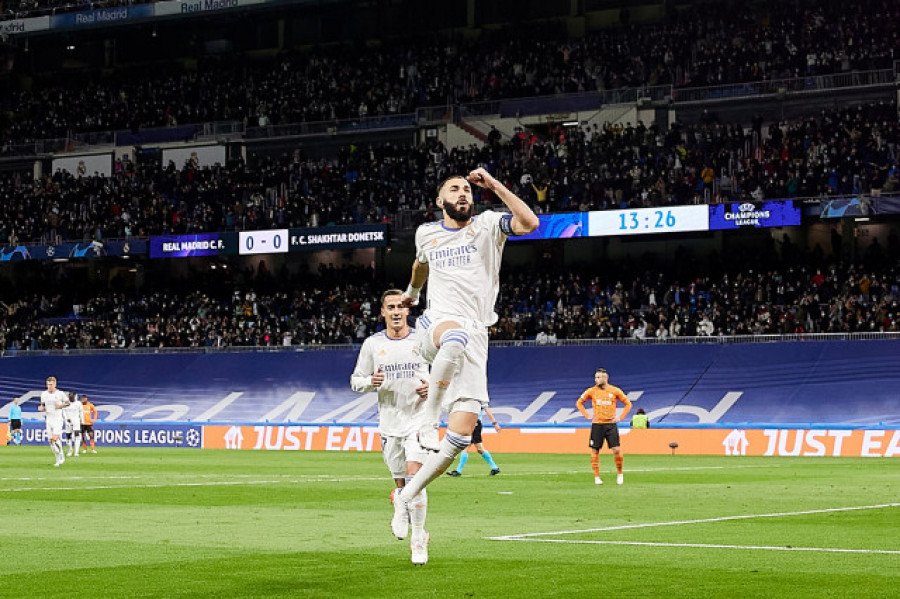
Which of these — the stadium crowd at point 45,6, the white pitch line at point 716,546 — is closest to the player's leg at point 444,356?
the white pitch line at point 716,546

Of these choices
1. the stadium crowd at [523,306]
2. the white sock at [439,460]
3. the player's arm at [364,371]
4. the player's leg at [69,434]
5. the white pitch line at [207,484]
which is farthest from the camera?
the stadium crowd at [523,306]

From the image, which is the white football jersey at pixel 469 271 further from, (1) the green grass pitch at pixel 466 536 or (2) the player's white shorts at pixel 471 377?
(1) the green grass pitch at pixel 466 536

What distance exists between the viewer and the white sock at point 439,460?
439 inches

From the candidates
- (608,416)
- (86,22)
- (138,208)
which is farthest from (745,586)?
(86,22)

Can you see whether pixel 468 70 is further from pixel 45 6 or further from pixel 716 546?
pixel 716 546

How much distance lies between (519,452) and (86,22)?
1549 inches

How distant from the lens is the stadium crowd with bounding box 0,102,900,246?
173 feet

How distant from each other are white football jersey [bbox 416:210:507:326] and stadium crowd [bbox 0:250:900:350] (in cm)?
3806

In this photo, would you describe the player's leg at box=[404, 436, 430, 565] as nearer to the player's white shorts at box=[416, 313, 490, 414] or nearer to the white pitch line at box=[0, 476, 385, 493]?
the player's white shorts at box=[416, 313, 490, 414]

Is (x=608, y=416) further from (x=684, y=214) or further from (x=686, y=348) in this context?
(x=684, y=214)

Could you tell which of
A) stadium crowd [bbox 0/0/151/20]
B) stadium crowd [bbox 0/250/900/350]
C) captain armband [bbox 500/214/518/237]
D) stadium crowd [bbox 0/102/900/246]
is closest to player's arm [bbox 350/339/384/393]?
captain armband [bbox 500/214/518/237]

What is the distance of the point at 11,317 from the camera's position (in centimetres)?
6619

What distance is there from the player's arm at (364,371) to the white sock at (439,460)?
9.24 feet

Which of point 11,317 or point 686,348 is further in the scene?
point 11,317
